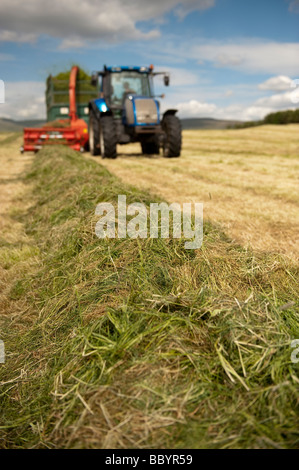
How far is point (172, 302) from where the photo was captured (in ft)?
7.05

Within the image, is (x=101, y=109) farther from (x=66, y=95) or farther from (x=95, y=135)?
(x=66, y=95)

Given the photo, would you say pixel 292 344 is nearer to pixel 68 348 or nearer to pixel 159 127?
pixel 68 348

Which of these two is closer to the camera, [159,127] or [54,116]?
[159,127]

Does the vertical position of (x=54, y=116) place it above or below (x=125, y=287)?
above

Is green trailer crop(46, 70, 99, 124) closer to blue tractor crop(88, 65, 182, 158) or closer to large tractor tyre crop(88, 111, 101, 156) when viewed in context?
large tractor tyre crop(88, 111, 101, 156)

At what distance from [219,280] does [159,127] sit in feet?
31.2

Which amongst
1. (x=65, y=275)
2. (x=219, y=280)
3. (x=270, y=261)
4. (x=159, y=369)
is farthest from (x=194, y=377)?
(x=65, y=275)

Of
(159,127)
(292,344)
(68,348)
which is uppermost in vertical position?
(159,127)

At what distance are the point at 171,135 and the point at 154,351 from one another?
1061 centimetres

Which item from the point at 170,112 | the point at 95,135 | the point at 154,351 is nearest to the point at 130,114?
the point at 170,112

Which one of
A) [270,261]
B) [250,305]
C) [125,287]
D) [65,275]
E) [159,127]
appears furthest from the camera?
[159,127]

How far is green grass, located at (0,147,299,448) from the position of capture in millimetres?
1568

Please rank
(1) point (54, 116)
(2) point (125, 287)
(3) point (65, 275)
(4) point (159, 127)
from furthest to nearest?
(1) point (54, 116) < (4) point (159, 127) < (3) point (65, 275) < (2) point (125, 287)

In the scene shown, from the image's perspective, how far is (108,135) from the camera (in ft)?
37.4
